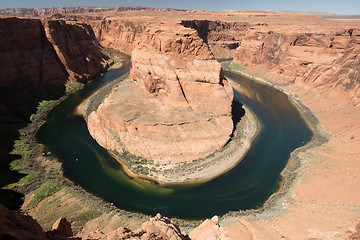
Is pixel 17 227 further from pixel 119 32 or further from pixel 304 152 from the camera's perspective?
pixel 119 32

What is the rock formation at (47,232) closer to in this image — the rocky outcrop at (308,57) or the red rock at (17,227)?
the red rock at (17,227)

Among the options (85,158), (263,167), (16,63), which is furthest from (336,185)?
(16,63)

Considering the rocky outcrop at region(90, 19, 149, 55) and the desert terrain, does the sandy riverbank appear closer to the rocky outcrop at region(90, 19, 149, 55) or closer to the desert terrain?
the desert terrain

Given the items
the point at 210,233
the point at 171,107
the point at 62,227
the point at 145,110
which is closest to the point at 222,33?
the point at 171,107

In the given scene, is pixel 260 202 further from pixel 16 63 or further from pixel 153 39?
pixel 16 63

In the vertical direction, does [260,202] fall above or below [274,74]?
below

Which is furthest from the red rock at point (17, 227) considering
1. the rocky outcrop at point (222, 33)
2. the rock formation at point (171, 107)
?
the rocky outcrop at point (222, 33)
